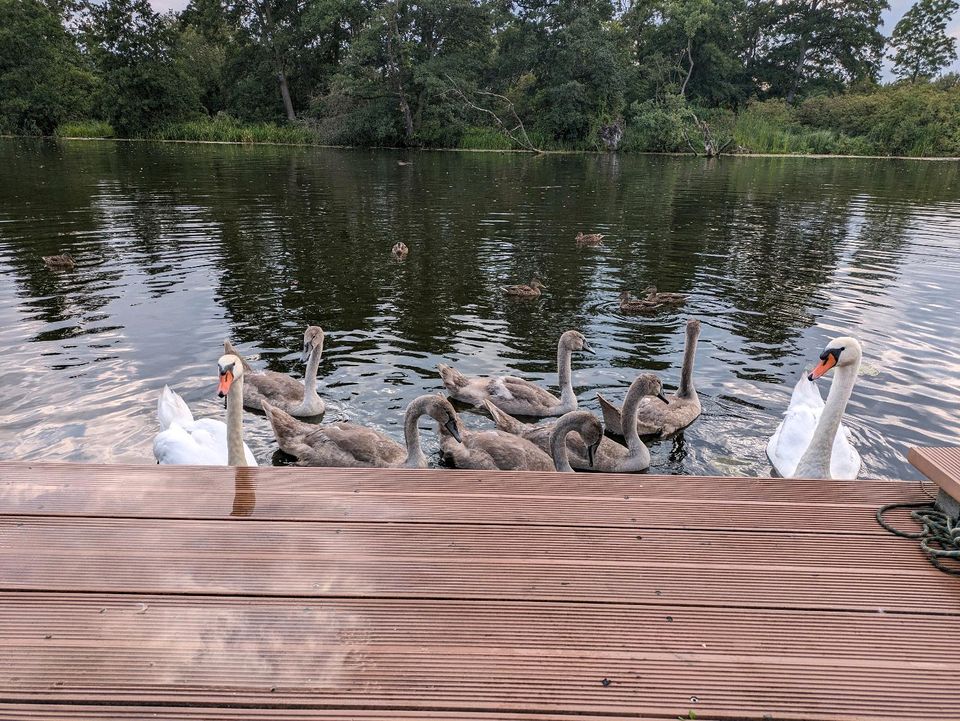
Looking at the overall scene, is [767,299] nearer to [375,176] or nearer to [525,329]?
[525,329]

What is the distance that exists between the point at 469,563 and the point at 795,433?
4691mm

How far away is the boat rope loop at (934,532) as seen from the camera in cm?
312

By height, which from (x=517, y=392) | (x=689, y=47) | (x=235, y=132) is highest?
(x=689, y=47)

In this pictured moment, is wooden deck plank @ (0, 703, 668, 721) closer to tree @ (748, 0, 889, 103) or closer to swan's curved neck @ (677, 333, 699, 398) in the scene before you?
swan's curved neck @ (677, 333, 699, 398)

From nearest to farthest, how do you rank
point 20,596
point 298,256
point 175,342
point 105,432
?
point 20,596 → point 105,432 → point 175,342 → point 298,256

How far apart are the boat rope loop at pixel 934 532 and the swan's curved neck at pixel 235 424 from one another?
4530 mm

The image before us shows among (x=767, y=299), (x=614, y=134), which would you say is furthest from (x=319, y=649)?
(x=614, y=134)

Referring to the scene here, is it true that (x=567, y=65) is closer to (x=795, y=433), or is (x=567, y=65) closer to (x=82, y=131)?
(x=82, y=131)

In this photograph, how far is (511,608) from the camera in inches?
110

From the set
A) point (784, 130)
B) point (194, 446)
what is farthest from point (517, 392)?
point (784, 130)

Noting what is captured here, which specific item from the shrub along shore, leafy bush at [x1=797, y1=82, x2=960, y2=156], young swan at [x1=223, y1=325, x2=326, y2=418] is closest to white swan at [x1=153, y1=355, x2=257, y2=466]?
young swan at [x1=223, y1=325, x2=326, y2=418]

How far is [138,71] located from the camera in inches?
2309

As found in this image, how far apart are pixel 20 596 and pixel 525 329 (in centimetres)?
852

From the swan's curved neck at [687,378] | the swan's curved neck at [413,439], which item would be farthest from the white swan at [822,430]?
the swan's curved neck at [413,439]
